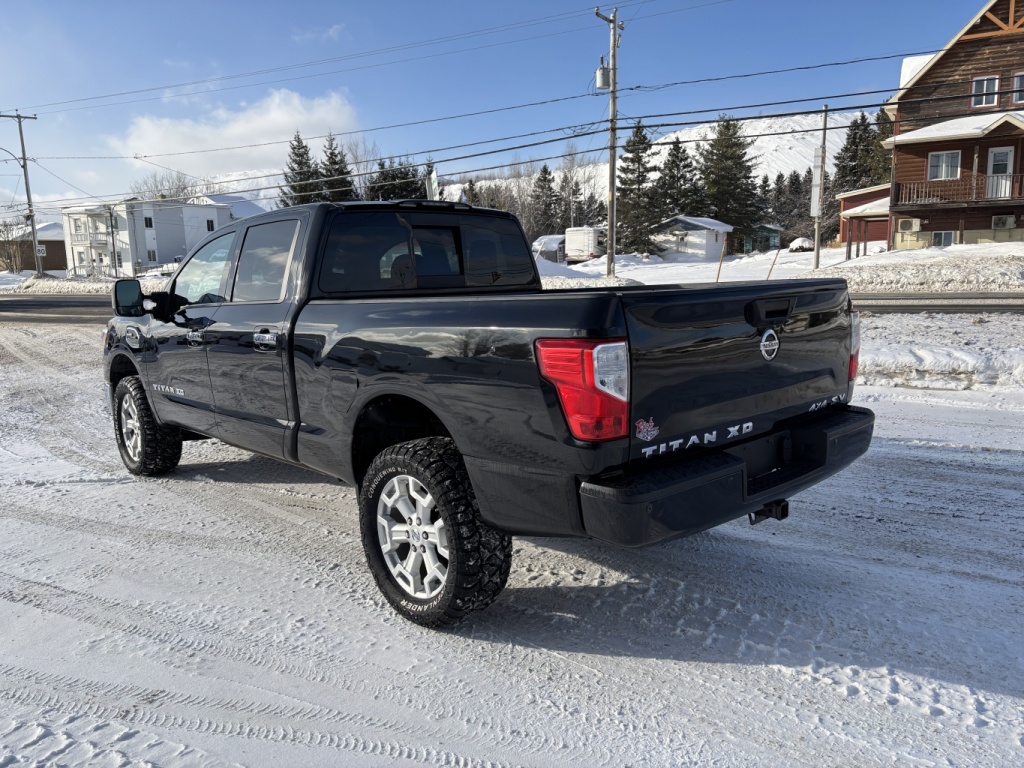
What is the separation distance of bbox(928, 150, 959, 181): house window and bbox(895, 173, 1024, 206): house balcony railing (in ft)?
1.75

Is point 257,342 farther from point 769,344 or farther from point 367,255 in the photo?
point 769,344

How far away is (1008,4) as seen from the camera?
113 feet

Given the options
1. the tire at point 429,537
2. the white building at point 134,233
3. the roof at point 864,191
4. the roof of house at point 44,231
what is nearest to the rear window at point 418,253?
the tire at point 429,537

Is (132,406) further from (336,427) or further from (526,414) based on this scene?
(526,414)

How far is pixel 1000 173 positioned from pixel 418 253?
124 ft

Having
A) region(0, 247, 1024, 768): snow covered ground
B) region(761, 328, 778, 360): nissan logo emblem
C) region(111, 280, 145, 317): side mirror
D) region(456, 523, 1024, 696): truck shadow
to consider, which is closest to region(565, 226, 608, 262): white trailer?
region(111, 280, 145, 317): side mirror

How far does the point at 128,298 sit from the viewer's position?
531 centimetres

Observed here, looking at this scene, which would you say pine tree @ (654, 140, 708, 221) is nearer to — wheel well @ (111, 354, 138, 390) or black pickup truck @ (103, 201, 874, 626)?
wheel well @ (111, 354, 138, 390)

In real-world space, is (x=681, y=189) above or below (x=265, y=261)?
above

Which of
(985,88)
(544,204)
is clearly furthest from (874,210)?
(544,204)

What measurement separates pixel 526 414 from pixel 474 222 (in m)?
2.35

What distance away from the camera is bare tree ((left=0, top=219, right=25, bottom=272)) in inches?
2996

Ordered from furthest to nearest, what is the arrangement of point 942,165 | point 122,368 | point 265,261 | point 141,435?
point 942,165 → point 122,368 → point 141,435 → point 265,261

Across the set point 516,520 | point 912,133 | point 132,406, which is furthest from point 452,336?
point 912,133
